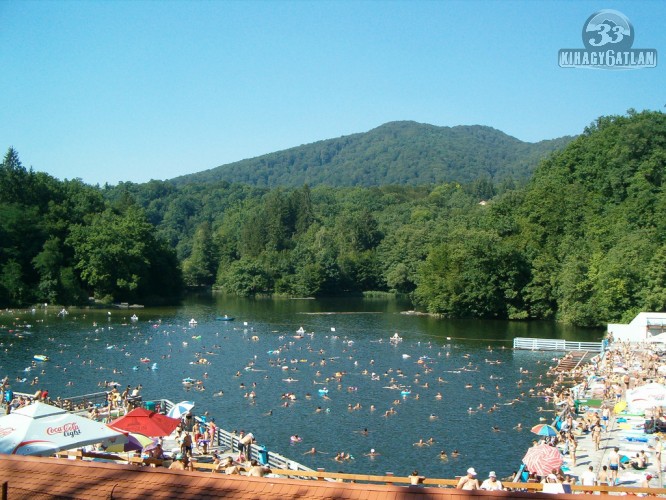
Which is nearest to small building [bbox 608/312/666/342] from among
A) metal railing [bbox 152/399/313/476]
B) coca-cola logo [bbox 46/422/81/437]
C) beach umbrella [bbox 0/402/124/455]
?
metal railing [bbox 152/399/313/476]

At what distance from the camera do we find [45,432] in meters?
17.2

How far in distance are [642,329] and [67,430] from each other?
41.9 metres

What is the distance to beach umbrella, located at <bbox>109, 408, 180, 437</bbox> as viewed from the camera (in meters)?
20.1

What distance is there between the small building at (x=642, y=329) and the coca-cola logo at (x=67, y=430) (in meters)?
40.6

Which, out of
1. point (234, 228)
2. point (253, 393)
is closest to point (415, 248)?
point (234, 228)

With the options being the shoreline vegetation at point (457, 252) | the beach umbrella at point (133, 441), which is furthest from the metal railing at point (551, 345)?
the beach umbrella at point (133, 441)

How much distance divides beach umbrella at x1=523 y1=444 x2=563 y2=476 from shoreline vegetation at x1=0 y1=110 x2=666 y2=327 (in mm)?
42693

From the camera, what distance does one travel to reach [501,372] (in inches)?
1715

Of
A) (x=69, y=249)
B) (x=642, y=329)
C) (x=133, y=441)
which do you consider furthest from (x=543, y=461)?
(x=69, y=249)

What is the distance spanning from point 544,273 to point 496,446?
43.5 meters

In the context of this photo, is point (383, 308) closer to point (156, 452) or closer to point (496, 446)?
point (496, 446)

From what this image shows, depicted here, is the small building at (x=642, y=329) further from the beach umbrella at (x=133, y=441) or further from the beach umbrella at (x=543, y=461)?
the beach umbrella at (x=133, y=441)

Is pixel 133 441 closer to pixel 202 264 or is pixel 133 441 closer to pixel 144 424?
pixel 144 424

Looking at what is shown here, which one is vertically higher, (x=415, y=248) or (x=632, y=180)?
(x=632, y=180)
